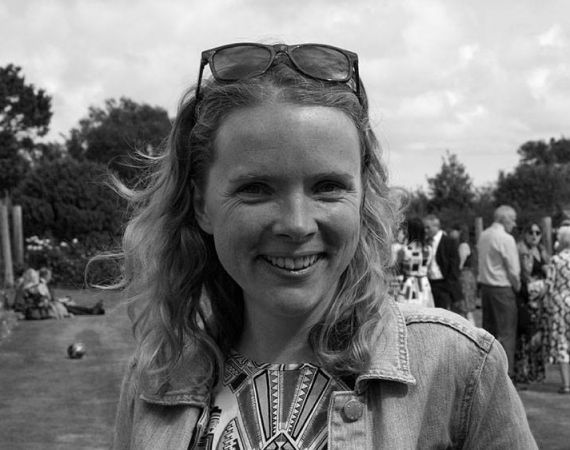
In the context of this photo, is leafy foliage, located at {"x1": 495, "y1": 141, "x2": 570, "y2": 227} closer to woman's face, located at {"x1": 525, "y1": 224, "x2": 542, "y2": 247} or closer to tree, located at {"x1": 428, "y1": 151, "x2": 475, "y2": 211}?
tree, located at {"x1": 428, "y1": 151, "x2": 475, "y2": 211}

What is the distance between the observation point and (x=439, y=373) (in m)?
1.79

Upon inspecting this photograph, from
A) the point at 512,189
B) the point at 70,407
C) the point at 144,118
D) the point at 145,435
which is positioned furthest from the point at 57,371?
the point at 144,118

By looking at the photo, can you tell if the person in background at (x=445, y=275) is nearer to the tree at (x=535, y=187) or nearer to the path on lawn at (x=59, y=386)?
the path on lawn at (x=59, y=386)

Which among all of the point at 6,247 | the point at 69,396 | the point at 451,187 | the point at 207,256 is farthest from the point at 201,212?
the point at 451,187

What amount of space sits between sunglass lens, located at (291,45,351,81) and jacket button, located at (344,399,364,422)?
65cm

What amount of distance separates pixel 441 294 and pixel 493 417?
961cm

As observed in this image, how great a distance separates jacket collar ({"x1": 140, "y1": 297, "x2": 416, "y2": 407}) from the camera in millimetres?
1807

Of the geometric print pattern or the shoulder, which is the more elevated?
the shoulder

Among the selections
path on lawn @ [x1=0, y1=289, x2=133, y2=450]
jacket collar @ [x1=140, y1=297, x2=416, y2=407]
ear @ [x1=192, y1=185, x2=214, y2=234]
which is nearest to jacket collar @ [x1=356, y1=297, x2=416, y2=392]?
jacket collar @ [x1=140, y1=297, x2=416, y2=407]

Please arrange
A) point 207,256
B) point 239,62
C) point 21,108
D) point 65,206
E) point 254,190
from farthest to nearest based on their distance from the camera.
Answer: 1. point 21,108
2. point 65,206
3. point 207,256
4. point 239,62
5. point 254,190

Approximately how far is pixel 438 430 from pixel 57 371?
1018 cm

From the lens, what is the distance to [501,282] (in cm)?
978

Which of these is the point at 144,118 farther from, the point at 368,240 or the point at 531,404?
the point at 368,240

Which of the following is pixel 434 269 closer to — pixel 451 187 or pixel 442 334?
Answer: pixel 442 334
